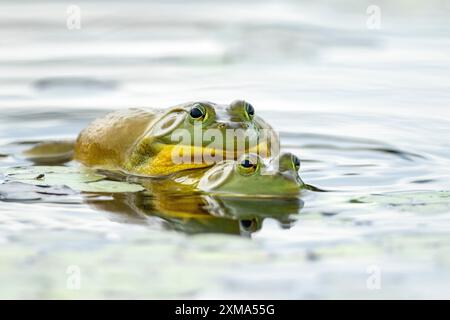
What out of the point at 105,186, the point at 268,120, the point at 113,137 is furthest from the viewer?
the point at 268,120

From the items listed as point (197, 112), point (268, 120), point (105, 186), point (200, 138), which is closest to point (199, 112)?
point (197, 112)

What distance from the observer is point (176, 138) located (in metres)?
9.21

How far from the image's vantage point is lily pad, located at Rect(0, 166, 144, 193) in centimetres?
871

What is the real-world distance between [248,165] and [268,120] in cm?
348

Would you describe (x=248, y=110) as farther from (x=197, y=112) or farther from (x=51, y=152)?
(x=51, y=152)

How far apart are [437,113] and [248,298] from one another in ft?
20.2

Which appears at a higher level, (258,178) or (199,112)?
(199,112)

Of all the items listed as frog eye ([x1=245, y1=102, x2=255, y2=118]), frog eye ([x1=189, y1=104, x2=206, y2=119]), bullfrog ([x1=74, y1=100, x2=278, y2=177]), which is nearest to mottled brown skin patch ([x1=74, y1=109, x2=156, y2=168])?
bullfrog ([x1=74, y1=100, x2=278, y2=177])

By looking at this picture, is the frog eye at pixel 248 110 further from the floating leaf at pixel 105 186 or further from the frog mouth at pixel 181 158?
the floating leaf at pixel 105 186

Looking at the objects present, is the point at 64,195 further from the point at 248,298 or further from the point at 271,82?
the point at 271,82

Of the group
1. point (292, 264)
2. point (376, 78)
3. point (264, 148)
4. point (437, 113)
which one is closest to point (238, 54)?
point (376, 78)

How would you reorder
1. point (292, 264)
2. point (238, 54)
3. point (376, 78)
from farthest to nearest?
point (238, 54)
point (376, 78)
point (292, 264)

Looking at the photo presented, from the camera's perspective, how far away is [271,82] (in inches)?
523

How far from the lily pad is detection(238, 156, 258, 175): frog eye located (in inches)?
43.4
